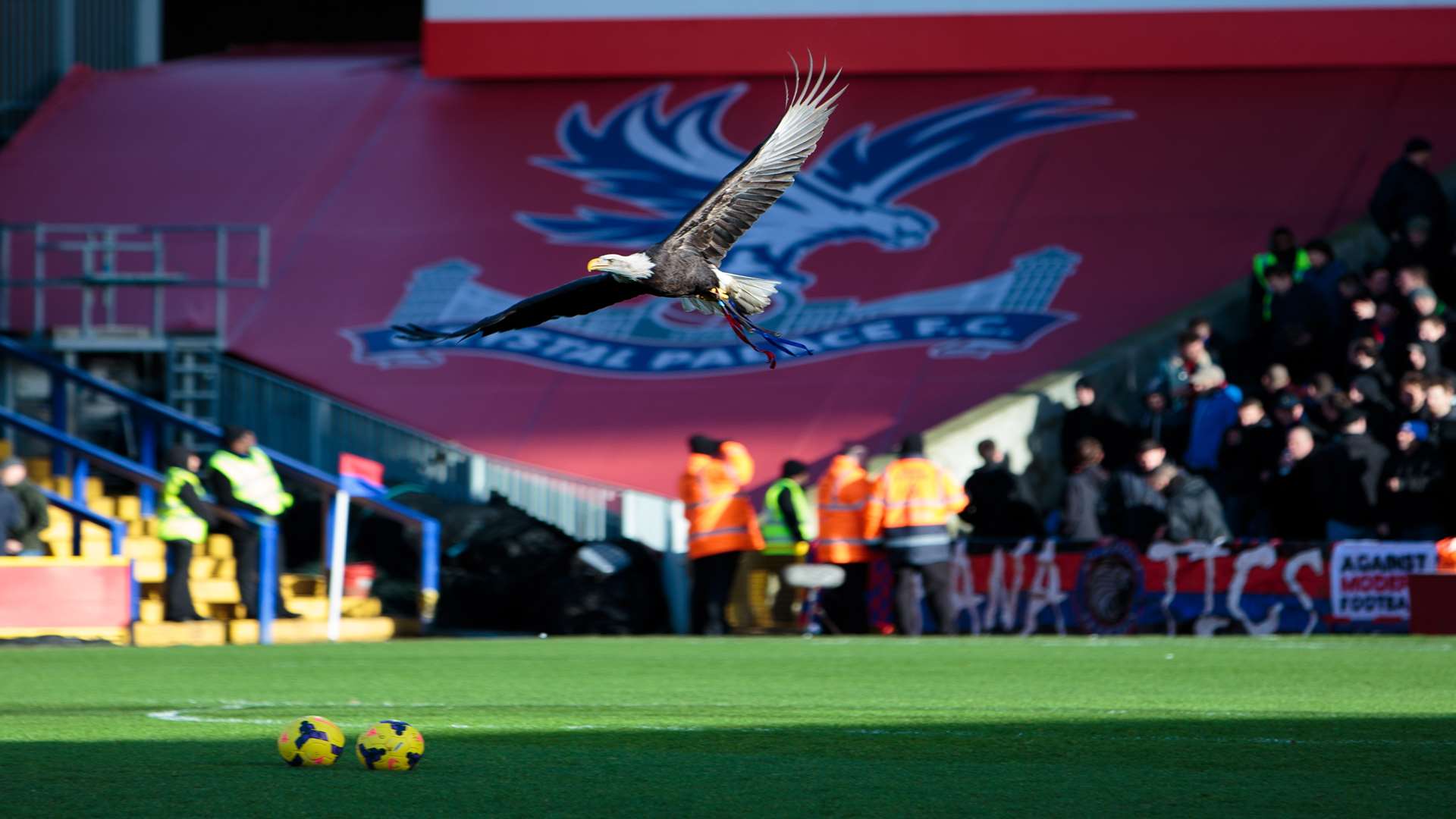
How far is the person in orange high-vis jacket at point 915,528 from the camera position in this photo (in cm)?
1789

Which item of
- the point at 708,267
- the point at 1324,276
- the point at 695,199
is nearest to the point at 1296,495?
the point at 1324,276

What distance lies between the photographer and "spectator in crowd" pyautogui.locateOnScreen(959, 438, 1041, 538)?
1895 cm

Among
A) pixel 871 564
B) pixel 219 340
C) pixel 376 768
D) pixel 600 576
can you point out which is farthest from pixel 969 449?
pixel 376 768

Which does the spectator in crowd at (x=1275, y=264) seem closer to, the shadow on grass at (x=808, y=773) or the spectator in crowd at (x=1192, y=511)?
the spectator in crowd at (x=1192, y=511)

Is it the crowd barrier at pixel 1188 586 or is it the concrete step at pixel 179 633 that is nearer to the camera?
the crowd barrier at pixel 1188 586

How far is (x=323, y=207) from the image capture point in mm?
26266

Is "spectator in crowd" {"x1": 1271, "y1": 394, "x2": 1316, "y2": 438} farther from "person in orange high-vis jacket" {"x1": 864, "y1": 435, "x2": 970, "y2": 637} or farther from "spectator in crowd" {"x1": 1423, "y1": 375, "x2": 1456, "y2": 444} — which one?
"person in orange high-vis jacket" {"x1": 864, "y1": 435, "x2": 970, "y2": 637}

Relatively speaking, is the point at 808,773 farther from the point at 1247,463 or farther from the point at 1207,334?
the point at 1207,334

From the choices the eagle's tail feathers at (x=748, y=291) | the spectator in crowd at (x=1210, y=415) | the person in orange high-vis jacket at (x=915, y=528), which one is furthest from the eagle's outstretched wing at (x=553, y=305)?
the spectator in crowd at (x=1210, y=415)

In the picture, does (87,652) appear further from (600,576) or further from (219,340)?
(219,340)

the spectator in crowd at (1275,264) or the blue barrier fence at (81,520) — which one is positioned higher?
the spectator in crowd at (1275,264)

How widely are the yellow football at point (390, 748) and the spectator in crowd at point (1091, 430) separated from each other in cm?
1266

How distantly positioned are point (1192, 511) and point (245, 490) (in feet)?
27.4

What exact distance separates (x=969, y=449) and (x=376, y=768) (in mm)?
13614
